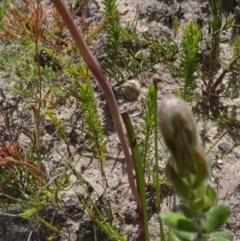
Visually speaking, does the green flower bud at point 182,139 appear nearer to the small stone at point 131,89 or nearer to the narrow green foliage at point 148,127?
the narrow green foliage at point 148,127

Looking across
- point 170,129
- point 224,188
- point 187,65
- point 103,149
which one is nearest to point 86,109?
point 103,149

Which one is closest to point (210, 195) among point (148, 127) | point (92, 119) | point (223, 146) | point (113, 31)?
point (148, 127)

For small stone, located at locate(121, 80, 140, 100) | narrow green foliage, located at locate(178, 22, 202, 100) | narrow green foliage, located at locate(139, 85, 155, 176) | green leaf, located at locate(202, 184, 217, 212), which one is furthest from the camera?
small stone, located at locate(121, 80, 140, 100)

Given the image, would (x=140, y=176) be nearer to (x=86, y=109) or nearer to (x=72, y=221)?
(x=86, y=109)

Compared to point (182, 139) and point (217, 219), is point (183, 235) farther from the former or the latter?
point (182, 139)

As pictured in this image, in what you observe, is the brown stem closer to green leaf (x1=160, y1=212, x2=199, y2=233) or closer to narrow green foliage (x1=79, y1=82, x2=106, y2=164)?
narrow green foliage (x1=79, y1=82, x2=106, y2=164)

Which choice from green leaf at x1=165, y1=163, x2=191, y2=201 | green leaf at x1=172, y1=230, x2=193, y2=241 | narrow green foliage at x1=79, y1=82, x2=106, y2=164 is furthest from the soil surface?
green leaf at x1=165, y1=163, x2=191, y2=201
